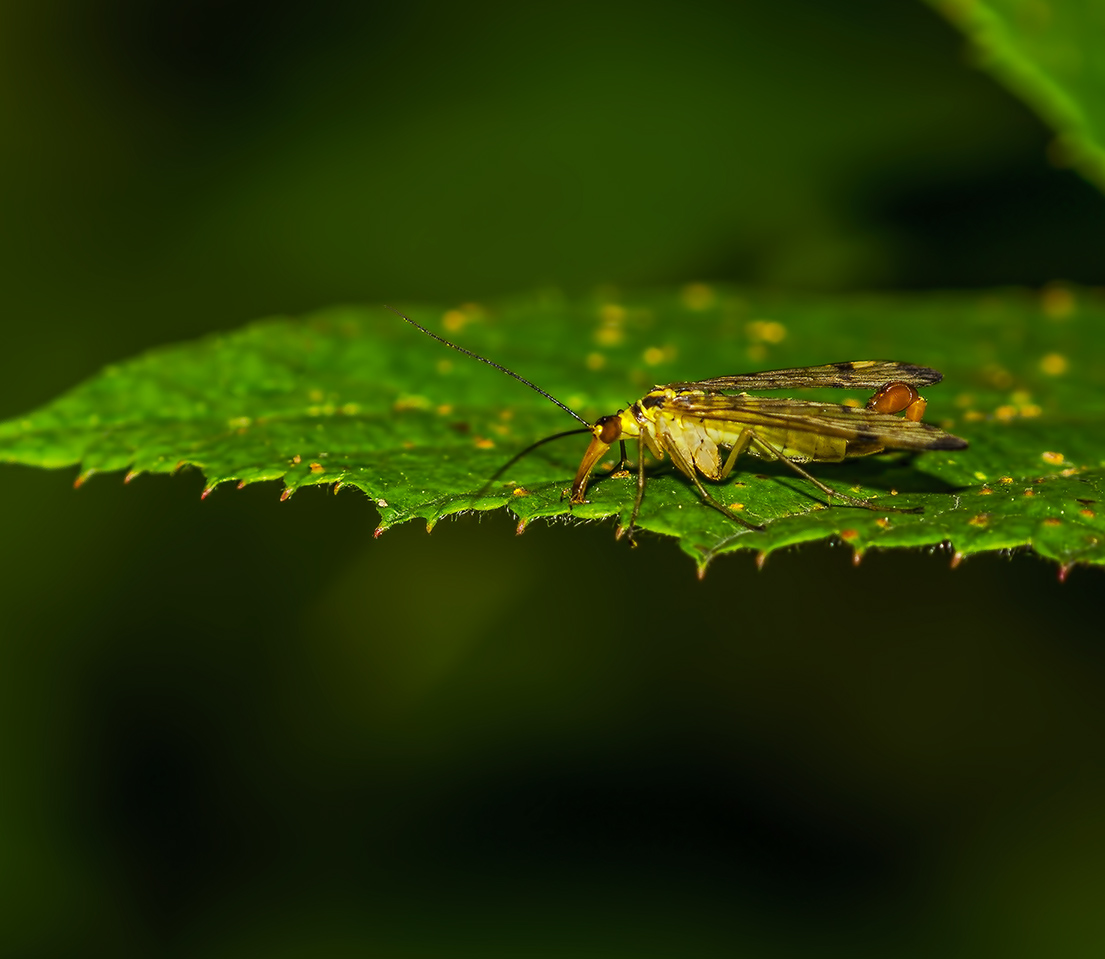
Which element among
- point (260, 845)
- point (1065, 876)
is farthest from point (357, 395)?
point (1065, 876)

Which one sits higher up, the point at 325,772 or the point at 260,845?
the point at 325,772

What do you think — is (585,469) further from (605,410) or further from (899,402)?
(899,402)

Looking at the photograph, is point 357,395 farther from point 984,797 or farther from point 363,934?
point 984,797

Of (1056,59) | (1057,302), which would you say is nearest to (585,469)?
(1056,59)

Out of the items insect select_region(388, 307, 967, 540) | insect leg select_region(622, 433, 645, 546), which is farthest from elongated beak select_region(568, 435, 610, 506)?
insect leg select_region(622, 433, 645, 546)

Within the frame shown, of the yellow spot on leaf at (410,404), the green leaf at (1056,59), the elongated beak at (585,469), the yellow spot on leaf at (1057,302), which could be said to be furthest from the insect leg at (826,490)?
the yellow spot on leaf at (1057,302)

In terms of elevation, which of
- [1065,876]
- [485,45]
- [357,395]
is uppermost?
[485,45]
